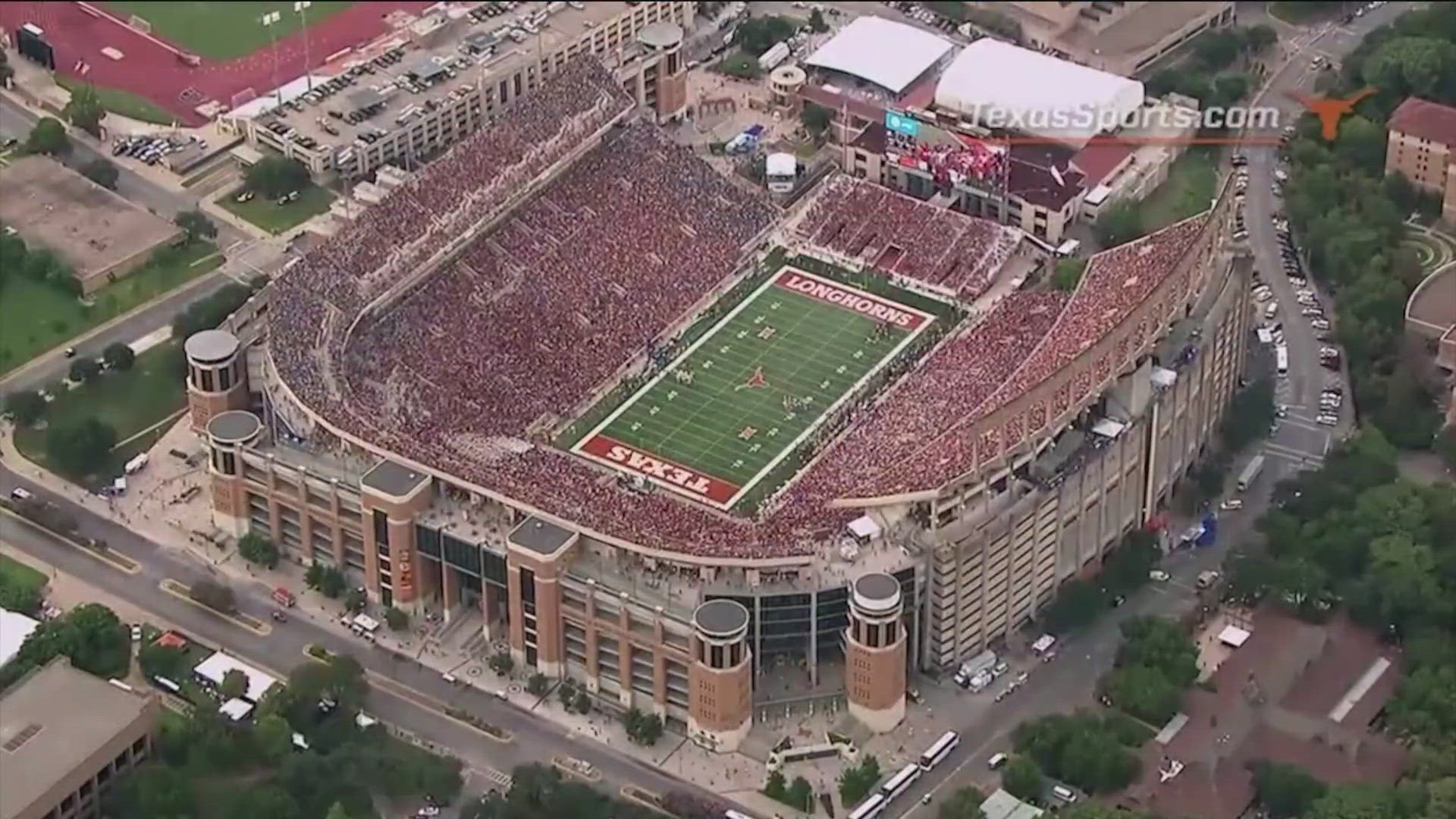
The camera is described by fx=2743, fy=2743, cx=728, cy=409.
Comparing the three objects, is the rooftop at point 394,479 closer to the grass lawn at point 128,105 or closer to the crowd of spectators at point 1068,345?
the crowd of spectators at point 1068,345

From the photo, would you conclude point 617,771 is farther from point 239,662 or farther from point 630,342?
point 630,342

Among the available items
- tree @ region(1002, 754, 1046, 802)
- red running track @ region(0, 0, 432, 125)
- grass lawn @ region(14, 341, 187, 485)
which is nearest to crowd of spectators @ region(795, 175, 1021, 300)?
grass lawn @ region(14, 341, 187, 485)

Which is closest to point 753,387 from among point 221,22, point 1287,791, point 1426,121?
point 1287,791

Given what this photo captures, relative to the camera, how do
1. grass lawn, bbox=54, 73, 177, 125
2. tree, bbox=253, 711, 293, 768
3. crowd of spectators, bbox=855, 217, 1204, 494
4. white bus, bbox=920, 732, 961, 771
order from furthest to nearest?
grass lawn, bbox=54, 73, 177, 125, crowd of spectators, bbox=855, 217, 1204, 494, white bus, bbox=920, 732, 961, 771, tree, bbox=253, 711, 293, 768

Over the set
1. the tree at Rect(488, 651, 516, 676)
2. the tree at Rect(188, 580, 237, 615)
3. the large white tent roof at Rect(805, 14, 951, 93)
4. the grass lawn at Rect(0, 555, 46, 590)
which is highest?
the large white tent roof at Rect(805, 14, 951, 93)

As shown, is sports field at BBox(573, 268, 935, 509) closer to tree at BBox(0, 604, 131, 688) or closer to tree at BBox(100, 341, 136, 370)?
tree at BBox(100, 341, 136, 370)

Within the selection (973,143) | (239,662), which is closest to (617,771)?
(239,662)
